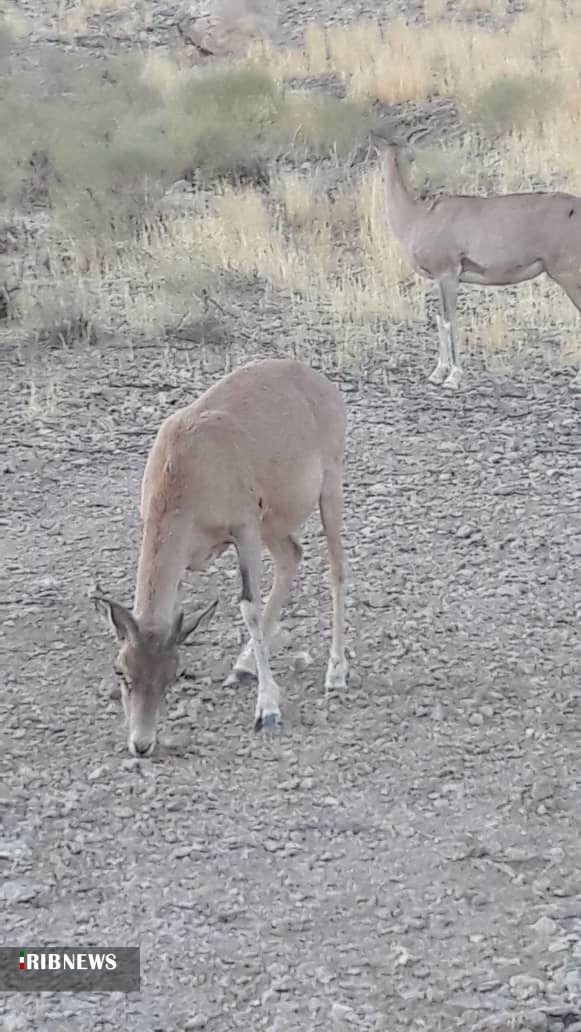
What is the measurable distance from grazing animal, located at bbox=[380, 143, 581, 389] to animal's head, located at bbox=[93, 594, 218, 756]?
6.34 meters

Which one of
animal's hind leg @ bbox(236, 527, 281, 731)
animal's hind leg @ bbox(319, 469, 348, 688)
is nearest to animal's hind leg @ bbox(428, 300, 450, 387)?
animal's hind leg @ bbox(319, 469, 348, 688)

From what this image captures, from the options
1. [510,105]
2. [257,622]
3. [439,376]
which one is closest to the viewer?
[257,622]

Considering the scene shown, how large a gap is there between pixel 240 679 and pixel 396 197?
6.79 meters

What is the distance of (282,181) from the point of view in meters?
18.1

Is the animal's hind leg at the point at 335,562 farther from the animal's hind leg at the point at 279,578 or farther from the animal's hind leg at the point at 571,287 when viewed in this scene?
the animal's hind leg at the point at 571,287

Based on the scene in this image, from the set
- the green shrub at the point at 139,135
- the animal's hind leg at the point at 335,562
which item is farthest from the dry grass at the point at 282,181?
the animal's hind leg at the point at 335,562

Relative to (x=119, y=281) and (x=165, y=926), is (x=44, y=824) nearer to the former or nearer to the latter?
(x=165, y=926)

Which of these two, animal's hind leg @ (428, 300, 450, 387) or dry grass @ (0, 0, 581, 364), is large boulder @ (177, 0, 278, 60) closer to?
dry grass @ (0, 0, 581, 364)

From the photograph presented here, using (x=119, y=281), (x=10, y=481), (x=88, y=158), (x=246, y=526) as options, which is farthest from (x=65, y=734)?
(x=88, y=158)

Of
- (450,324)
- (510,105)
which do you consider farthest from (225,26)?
(450,324)

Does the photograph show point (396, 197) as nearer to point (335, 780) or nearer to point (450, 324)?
point (450, 324)

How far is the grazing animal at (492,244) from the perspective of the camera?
12148mm

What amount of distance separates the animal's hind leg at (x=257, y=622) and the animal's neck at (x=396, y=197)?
6700mm

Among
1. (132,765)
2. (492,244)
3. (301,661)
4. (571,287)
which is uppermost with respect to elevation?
(132,765)
